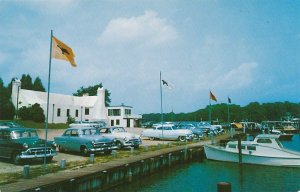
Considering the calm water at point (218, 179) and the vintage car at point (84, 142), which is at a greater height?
the vintage car at point (84, 142)

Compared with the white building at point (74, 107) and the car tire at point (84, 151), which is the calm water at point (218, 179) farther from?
the white building at point (74, 107)

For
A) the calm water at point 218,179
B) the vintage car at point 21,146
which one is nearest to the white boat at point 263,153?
the calm water at point 218,179

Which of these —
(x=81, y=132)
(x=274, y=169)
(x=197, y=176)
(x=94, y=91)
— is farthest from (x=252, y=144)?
(x=94, y=91)

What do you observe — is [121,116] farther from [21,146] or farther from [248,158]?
[21,146]

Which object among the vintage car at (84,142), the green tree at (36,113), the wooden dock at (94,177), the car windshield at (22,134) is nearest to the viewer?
the wooden dock at (94,177)

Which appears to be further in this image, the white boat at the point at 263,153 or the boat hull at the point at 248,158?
the white boat at the point at 263,153

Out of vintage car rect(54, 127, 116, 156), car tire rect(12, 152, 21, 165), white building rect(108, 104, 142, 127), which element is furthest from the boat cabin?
white building rect(108, 104, 142, 127)

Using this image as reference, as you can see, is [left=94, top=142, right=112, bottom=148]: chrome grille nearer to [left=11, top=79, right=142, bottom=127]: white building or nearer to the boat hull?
the boat hull

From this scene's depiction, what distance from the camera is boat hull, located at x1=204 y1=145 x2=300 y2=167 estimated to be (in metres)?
24.3

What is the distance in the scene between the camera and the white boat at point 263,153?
Result: 24484 millimetres

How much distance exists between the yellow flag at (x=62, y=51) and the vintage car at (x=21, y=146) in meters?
5.47

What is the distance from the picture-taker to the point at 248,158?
2603 cm

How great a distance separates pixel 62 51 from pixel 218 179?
41.9ft

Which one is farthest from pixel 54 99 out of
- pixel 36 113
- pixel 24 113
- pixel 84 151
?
pixel 84 151
